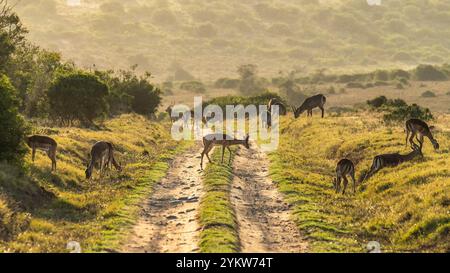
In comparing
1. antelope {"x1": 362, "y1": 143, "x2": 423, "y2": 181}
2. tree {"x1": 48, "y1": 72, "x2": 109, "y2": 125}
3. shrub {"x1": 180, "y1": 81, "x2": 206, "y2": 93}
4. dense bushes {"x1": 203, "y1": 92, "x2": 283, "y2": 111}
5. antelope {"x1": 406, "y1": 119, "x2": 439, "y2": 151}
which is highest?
shrub {"x1": 180, "y1": 81, "x2": 206, "y2": 93}

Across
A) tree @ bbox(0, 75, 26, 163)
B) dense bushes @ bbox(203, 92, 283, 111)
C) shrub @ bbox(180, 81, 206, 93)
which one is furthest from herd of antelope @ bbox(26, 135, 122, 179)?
shrub @ bbox(180, 81, 206, 93)

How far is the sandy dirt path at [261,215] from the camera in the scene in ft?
65.1

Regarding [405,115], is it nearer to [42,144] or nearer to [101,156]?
[101,156]

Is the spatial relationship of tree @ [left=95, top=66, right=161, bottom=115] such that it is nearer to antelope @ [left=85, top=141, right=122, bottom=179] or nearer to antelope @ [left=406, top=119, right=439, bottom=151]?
antelope @ [left=85, top=141, right=122, bottom=179]

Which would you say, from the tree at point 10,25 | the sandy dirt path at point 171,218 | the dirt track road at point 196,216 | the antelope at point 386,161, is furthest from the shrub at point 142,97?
the antelope at point 386,161

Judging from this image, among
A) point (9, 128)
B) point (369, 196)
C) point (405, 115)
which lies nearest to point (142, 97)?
point (405, 115)

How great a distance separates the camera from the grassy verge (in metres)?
18.5

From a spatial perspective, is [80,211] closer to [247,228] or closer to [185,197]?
[185,197]

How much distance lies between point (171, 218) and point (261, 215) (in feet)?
10.8

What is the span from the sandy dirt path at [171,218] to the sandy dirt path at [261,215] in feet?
5.15

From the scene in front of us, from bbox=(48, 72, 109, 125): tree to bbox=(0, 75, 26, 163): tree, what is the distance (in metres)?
23.7

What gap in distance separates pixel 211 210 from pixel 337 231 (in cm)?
432

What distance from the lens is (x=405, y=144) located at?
34.8m
